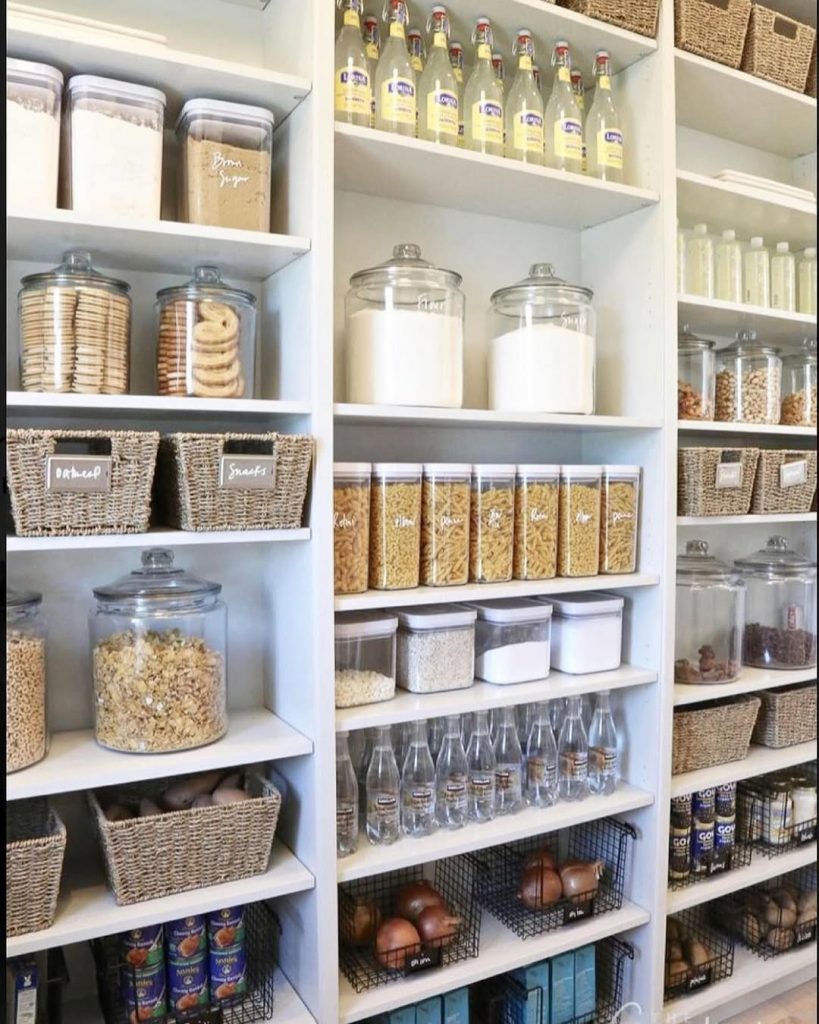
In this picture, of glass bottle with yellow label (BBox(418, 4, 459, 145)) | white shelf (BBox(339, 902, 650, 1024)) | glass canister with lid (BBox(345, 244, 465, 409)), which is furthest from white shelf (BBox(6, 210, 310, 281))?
white shelf (BBox(339, 902, 650, 1024))

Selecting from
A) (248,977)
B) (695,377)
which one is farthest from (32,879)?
(695,377)

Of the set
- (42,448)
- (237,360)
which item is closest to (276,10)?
(237,360)

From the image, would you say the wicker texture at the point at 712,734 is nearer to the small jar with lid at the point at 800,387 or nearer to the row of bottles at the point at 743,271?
the small jar with lid at the point at 800,387

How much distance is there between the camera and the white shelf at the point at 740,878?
6.34ft

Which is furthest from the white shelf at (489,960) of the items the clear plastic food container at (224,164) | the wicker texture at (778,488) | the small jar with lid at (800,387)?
the clear plastic food container at (224,164)

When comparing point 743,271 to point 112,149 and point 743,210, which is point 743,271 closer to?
point 743,210

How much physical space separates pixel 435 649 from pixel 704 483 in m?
0.76

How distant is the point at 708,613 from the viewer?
7.09 feet

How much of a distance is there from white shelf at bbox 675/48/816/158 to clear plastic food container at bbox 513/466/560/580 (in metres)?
1.01

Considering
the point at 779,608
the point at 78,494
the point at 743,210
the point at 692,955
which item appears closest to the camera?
the point at 78,494

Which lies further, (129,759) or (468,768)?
(468,768)

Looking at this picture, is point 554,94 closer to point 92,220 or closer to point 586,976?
point 92,220

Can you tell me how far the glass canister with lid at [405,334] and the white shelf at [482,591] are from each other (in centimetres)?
36

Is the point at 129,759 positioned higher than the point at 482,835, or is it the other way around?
the point at 129,759
